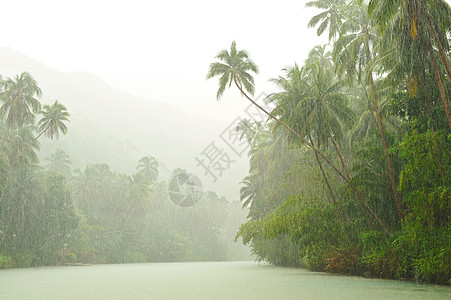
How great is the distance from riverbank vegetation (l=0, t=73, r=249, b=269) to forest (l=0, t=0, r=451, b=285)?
0.68ft

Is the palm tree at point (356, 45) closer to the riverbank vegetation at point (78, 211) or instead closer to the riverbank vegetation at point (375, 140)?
the riverbank vegetation at point (375, 140)

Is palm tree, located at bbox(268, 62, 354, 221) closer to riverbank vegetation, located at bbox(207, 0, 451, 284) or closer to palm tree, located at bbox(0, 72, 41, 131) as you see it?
riverbank vegetation, located at bbox(207, 0, 451, 284)

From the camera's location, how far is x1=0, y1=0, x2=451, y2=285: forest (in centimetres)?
1535

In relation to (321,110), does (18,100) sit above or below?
above

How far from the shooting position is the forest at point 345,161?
15352 mm

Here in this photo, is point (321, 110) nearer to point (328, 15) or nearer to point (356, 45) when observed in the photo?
point (356, 45)

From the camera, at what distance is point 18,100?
3753 centimetres

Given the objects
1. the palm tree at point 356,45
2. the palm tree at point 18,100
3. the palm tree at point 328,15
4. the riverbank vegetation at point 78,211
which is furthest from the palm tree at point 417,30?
the riverbank vegetation at point 78,211

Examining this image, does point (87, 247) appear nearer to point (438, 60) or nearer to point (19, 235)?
point (19, 235)

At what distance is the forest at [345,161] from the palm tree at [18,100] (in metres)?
0.13

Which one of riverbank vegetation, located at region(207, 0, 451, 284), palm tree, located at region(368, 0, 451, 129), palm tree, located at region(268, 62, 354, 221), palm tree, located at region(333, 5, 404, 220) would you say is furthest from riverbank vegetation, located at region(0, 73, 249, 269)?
palm tree, located at region(368, 0, 451, 129)

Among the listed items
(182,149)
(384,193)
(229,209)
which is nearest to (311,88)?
(384,193)

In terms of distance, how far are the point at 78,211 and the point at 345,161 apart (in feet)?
136

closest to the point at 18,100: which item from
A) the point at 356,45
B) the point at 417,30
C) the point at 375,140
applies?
the point at 356,45
